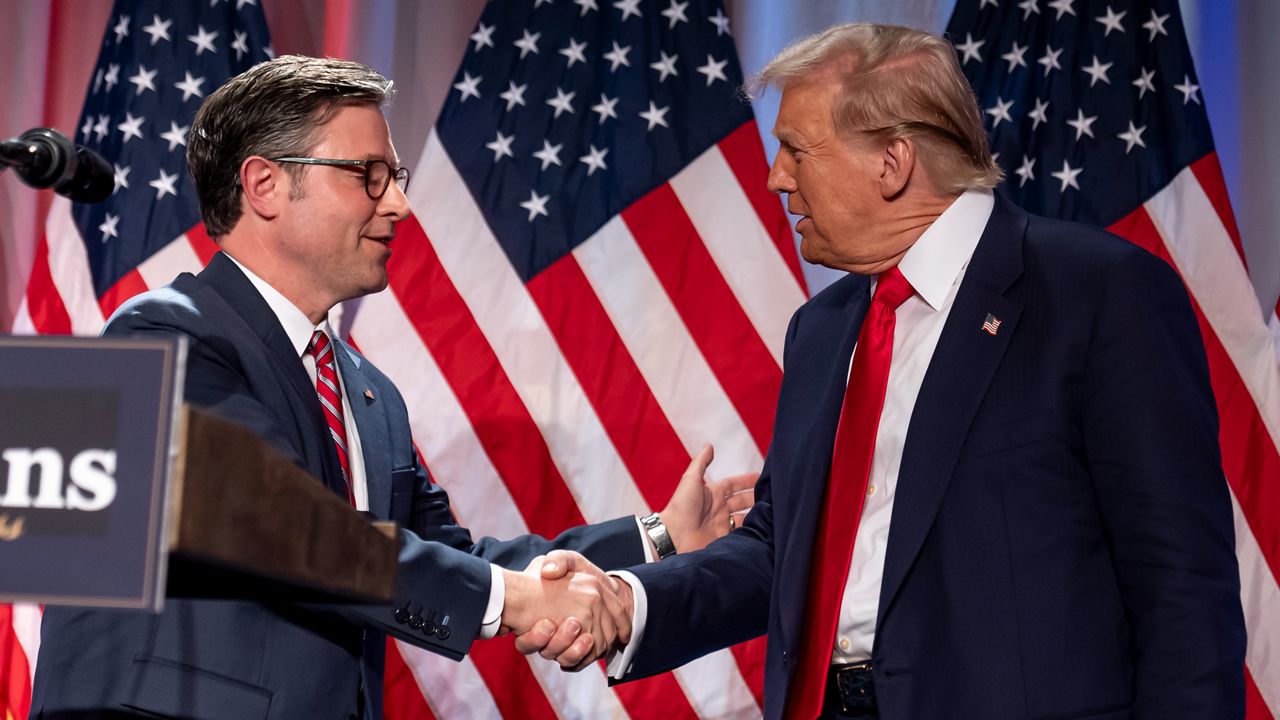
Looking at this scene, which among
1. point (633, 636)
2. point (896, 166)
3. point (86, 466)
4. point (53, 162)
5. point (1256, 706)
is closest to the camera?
point (86, 466)

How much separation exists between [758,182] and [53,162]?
7.36 ft

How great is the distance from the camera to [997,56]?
11.5 feet

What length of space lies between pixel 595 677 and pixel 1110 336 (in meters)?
2.10

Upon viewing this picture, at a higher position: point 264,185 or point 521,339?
point 264,185

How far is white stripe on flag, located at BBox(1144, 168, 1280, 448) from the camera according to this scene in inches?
128

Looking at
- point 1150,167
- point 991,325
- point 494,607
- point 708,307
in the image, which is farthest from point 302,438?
point 1150,167

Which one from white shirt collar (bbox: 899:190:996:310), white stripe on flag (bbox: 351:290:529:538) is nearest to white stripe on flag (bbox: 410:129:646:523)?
white stripe on flag (bbox: 351:290:529:538)

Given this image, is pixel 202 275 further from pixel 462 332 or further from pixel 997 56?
pixel 997 56

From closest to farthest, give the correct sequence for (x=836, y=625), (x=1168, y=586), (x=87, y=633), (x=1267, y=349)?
(x=1168, y=586) → (x=836, y=625) → (x=87, y=633) → (x=1267, y=349)

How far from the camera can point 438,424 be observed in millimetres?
3406

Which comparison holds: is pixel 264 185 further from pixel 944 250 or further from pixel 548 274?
pixel 944 250

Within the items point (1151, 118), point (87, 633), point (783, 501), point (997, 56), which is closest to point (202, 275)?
point (87, 633)

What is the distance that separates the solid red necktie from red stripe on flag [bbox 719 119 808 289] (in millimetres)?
1451

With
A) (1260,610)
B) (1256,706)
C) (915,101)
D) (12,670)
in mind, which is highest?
(915,101)
